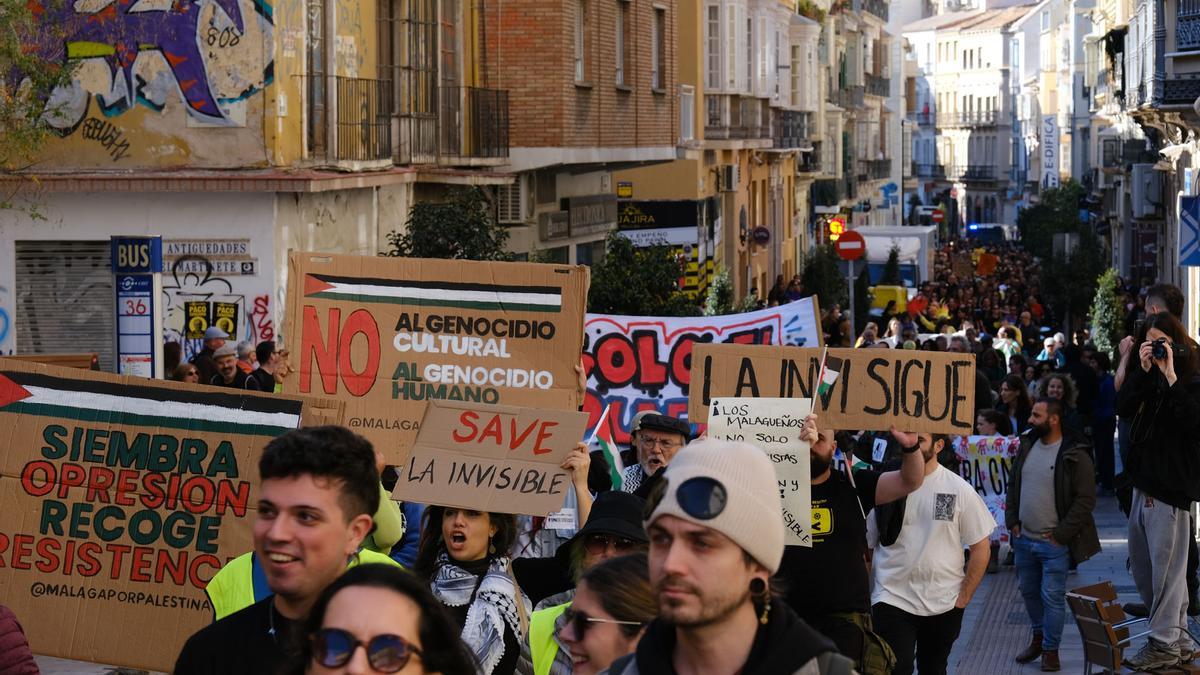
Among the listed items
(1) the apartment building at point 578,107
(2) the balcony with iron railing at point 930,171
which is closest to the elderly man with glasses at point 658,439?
(1) the apartment building at point 578,107

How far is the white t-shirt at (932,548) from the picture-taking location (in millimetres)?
9773

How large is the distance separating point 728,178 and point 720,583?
4076 cm

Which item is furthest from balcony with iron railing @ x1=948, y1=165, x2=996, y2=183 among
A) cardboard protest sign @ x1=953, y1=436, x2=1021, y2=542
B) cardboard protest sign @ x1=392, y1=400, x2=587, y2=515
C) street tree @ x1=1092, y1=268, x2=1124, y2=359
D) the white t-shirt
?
cardboard protest sign @ x1=392, y1=400, x2=587, y2=515

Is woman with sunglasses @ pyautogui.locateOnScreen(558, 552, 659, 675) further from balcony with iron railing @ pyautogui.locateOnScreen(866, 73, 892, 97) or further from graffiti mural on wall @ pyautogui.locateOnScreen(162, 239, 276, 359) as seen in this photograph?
balcony with iron railing @ pyautogui.locateOnScreen(866, 73, 892, 97)

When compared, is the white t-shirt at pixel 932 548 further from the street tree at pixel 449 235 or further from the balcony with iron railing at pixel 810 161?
the balcony with iron railing at pixel 810 161

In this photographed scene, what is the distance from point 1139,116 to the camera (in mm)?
35750

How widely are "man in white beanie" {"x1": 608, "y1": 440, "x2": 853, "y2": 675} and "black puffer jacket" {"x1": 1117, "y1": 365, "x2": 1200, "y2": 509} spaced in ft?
25.6

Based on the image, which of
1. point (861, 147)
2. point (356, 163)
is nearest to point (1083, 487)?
point (356, 163)

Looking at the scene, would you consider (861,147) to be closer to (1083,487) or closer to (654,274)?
(654,274)

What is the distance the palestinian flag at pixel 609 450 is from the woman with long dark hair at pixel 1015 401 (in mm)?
5949

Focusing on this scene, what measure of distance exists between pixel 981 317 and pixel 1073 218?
1056 inches

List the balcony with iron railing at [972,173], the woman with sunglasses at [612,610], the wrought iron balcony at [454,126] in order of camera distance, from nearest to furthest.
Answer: the woman with sunglasses at [612,610]
the wrought iron balcony at [454,126]
the balcony with iron railing at [972,173]

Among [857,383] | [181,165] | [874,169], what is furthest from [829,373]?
[874,169]

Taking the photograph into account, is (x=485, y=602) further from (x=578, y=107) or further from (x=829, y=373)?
(x=578, y=107)
